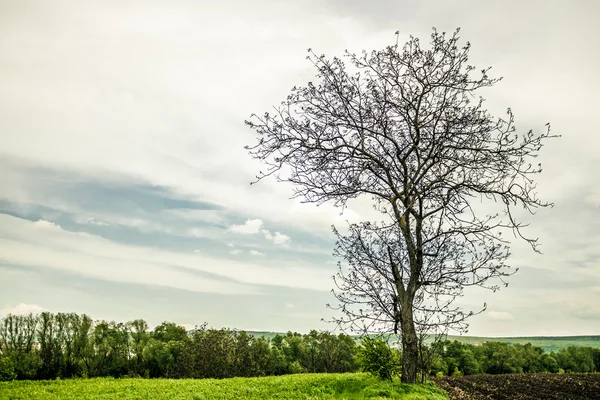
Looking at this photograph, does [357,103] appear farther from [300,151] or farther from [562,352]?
[562,352]

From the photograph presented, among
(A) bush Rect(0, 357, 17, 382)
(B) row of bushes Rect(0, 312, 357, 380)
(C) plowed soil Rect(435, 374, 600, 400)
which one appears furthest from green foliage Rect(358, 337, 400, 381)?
(A) bush Rect(0, 357, 17, 382)

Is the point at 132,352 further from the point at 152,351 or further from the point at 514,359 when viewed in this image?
the point at 514,359

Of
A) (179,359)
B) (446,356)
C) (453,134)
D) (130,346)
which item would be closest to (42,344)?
(130,346)

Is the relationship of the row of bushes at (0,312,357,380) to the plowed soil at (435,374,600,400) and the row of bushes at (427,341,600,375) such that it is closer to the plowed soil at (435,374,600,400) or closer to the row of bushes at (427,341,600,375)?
the plowed soil at (435,374,600,400)

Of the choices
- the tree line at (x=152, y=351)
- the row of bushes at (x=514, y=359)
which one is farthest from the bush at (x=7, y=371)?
the row of bushes at (x=514, y=359)

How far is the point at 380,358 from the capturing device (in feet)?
37.9

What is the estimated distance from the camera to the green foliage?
11.4 meters

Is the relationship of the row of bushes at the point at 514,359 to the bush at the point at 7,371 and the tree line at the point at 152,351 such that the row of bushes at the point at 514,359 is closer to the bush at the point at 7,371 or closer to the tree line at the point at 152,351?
the tree line at the point at 152,351

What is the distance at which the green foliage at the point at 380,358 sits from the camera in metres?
11.4

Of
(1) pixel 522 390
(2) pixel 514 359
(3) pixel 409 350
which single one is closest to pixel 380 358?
(3) pixel 409 350

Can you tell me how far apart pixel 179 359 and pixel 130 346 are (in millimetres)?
5781

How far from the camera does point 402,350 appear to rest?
10.6m

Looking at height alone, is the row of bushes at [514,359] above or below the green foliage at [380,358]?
below

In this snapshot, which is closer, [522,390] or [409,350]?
[409,350]
